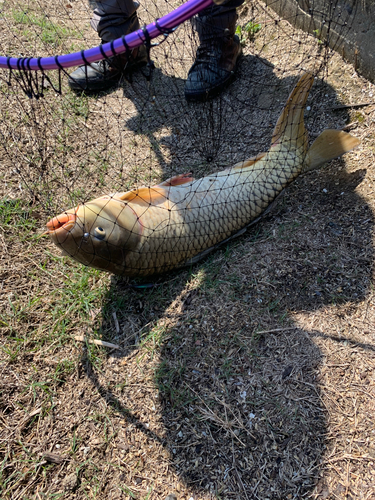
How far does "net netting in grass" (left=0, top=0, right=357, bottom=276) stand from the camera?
1845mm

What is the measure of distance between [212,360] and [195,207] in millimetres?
868

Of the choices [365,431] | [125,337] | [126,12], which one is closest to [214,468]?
[365,431]

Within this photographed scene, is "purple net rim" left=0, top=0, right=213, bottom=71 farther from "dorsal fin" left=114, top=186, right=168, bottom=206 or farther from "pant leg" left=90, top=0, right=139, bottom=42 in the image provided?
"pant leg" left=90, top=0, right=139, bottom=42

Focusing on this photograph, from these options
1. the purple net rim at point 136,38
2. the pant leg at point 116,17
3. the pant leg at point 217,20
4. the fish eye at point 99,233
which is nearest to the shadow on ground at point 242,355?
the fish eye at point 99,233

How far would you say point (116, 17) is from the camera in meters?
2.97

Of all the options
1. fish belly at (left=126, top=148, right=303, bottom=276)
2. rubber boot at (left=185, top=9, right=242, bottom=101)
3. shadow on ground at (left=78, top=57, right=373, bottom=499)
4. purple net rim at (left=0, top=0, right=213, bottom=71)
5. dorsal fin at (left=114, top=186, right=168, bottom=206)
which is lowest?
shadow on ground at (left=78, top=57, right=373, bottom=499)

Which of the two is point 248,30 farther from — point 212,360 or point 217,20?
point 212,360

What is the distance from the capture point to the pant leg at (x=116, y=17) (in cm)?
294

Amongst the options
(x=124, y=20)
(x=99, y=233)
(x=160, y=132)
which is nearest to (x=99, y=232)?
(x=99, y=233)

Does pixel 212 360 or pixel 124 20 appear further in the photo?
pixel 124 20

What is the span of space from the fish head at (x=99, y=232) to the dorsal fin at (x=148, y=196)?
93mm

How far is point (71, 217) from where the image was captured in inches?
65.7

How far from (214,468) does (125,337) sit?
79cm

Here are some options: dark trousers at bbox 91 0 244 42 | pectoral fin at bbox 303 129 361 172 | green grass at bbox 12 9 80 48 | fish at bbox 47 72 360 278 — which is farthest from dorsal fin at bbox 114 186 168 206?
green grass at bbox 12 9 80 48
